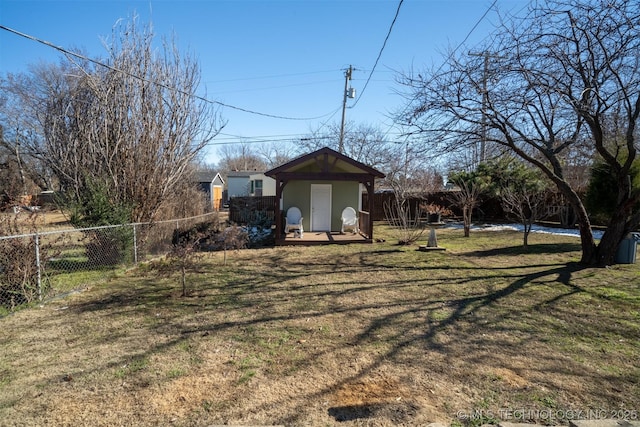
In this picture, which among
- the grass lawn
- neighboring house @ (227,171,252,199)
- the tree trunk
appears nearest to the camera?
the grass lawn

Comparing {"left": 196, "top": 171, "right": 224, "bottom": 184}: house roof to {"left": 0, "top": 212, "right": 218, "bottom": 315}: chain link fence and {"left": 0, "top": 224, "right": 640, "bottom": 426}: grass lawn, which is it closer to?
{"left": 0, "top": 212, "right": 218, "bottom": 315}: chain link fence

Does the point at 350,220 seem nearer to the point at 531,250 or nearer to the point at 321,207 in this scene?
the point at 321,207

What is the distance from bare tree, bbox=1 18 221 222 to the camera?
26.9 feet

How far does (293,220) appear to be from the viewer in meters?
12.7

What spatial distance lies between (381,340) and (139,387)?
2.47m

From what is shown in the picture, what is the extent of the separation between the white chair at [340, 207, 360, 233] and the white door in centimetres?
70

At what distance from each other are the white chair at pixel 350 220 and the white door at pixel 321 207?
696 mm

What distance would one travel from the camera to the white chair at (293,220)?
12.4 meters

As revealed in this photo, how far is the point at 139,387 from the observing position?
2852mm

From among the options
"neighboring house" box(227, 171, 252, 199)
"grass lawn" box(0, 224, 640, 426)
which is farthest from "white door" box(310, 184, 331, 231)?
"neighboring house" box(227, 171, 252, 199)

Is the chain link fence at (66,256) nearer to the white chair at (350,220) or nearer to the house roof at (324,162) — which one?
the house roof at (324,162)

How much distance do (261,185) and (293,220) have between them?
823 inches

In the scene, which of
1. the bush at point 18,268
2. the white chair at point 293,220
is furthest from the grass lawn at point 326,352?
the white chair at point 293,220

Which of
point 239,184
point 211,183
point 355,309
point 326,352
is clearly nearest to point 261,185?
point 239,184
